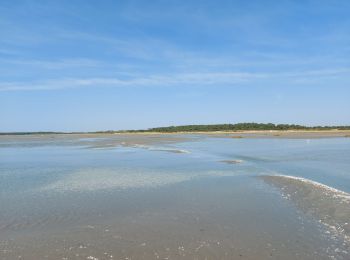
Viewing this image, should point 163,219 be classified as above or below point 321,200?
below

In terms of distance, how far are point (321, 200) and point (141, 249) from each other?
560 cm

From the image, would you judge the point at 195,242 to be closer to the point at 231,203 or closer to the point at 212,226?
the point at 212,226

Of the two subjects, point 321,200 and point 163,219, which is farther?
point 321,200

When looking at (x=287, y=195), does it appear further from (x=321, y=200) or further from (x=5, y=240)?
(x=5, y=240)

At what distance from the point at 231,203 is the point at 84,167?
1077 centimetres

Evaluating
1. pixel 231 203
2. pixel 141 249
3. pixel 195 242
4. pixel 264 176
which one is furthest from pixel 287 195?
pixel 141 249

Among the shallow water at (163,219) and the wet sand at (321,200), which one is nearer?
the shallow water at (163,219)

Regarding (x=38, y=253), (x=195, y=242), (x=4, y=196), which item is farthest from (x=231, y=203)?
(x=4, y=196)

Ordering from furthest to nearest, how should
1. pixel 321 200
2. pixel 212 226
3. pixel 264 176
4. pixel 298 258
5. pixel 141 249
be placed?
pixel 264 176 < pixel 321 200 < pixel 212 226 < pixel 141 249 < pixel 298 258

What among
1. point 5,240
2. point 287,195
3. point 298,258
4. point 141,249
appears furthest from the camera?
point 287,195

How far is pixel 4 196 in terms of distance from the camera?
1173cm

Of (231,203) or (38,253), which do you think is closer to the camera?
(38,253)

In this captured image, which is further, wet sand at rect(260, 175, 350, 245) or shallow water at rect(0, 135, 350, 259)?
wet sand at rect(260, 175, 350, 245)

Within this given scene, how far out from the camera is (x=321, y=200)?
10.3 m
